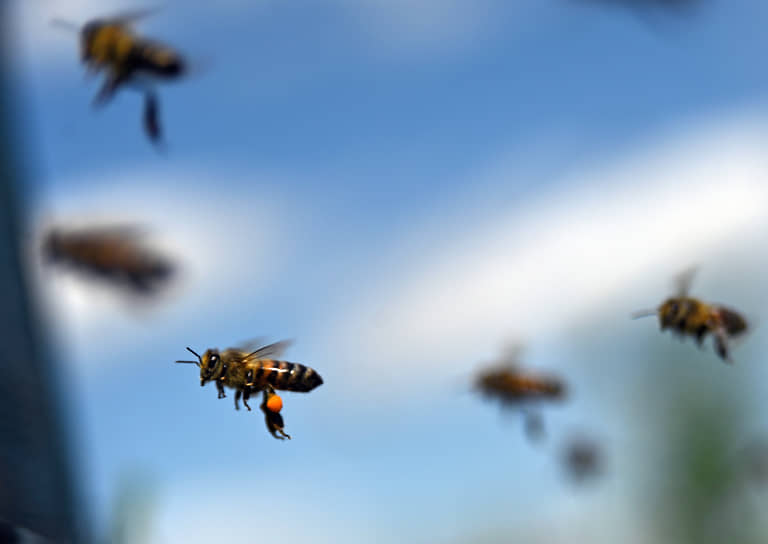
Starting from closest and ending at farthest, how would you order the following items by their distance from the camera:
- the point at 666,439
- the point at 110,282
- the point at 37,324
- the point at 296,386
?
1. the point at 296,386
2. the point at 37,324
3. the point at 110,282
4. the point at 666,439

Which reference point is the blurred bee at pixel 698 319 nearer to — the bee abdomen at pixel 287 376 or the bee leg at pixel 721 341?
the bee leg at pixel 721 341

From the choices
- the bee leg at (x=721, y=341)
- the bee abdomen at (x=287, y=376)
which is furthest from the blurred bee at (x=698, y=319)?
the bee abdomen at (x=287, y=376)

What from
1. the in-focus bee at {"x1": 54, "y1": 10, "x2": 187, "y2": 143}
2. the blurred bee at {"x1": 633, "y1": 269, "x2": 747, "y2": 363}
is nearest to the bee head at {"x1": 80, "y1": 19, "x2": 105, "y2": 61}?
the in-focus bee at {"x1": 54, "y1": 10, "x2": 187, "y2": 143}

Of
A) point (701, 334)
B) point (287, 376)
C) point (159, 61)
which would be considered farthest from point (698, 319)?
point (159, 61)

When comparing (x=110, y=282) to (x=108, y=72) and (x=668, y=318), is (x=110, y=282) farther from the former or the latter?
(x=668, y=318)

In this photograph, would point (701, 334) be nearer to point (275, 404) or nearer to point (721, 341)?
point (721, 341)

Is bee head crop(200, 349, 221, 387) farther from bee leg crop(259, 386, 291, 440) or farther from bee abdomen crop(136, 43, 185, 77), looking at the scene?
bee abdomen crop(136, 43, 185, 77)

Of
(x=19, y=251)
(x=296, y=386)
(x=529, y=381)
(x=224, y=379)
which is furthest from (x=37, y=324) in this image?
(x=529, y=381)
